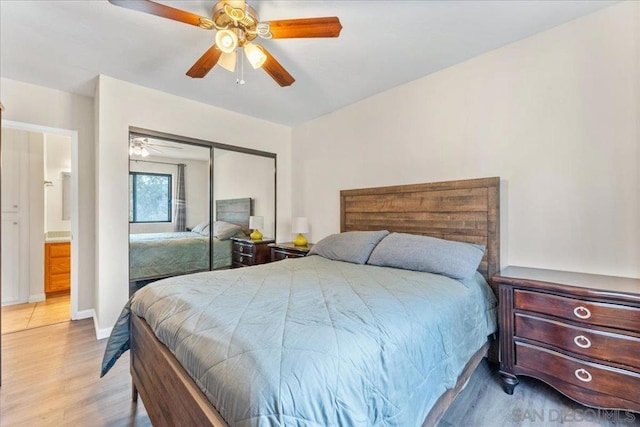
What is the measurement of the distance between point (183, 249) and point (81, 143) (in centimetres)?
172

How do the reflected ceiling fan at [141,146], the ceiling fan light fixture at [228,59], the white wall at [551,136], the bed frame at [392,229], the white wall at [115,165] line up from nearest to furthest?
the bed frame at [392,229] → the white wall at [551,136] → the ceiling fan light fixture at [228,59] → the white wall at [115,165] → the reflected ceiling fan at [141,146]

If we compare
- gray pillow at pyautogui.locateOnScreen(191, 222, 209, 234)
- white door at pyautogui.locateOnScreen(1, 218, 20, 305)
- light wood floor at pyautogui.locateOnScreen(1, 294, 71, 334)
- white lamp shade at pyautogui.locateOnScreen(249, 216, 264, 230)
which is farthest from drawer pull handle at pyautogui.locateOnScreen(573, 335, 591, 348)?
white door at pyautogui.locateOnScreen(1, 218, 20, 305)

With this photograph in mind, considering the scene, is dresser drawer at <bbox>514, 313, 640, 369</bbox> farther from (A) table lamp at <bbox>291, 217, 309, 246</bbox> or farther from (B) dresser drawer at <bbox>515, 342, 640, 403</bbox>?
(A) table lamp at <bbox>291, 217, 309, 246</bbox>

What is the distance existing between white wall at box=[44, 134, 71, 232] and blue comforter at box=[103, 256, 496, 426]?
4.02 meters

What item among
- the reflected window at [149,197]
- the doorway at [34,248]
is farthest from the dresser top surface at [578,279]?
the doorway at [34,248]

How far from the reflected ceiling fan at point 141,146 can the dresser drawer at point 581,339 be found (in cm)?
382

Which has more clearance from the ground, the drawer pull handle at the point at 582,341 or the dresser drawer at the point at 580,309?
the dresser drawer at the point at 580,309

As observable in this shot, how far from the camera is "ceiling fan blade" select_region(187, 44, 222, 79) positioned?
1.97 metres

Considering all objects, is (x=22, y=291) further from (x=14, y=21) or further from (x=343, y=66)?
(x=343, y=66)

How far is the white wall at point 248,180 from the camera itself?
12.3 feet

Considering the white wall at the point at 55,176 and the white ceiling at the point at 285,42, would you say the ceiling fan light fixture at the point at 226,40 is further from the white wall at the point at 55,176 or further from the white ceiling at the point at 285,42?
the white wall at the point at 55,176

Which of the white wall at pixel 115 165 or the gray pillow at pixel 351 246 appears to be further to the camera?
the white wall at pixel 115 165

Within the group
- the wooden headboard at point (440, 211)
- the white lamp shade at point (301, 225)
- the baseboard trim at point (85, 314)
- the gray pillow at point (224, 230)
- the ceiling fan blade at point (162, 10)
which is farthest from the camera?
the white lamp shade at point (301, 225)

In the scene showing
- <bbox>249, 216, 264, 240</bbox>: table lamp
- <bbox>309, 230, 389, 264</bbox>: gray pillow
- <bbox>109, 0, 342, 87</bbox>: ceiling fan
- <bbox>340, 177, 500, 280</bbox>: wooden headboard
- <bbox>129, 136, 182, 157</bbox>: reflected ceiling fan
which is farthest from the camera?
<bbox>249, 216, 264, 240</bbox>: table lamp
